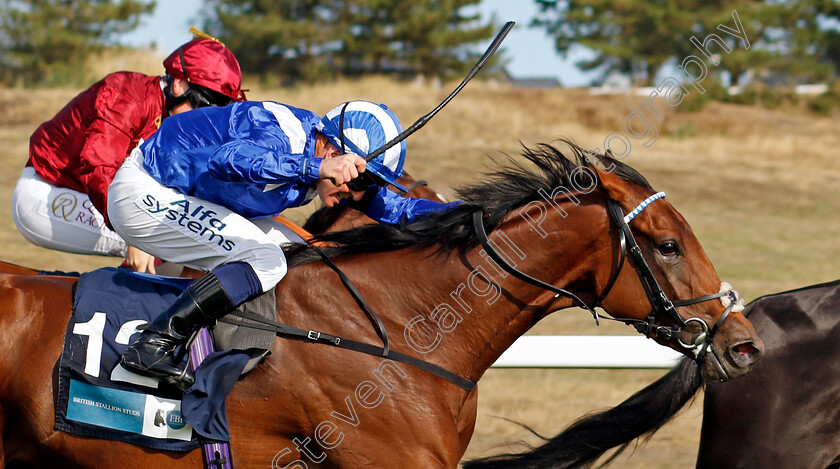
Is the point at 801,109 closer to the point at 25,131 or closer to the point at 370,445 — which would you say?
the point at 25,131

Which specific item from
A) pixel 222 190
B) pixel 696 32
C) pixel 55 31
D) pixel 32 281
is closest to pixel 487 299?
pixel 222 190

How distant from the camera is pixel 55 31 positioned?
24.6 metres

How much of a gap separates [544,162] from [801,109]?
2638 centimetres

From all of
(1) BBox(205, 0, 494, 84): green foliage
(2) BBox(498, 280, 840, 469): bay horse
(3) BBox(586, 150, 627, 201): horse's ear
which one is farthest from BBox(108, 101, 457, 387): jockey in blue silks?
(1) BBox(205, 0, 494, 84): green foliage

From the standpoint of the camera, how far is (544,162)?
10.2 feet

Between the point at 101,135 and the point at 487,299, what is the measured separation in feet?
6.39

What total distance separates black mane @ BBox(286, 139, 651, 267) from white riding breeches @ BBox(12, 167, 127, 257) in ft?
4.73

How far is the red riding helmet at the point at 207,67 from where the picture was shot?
12.8 ft

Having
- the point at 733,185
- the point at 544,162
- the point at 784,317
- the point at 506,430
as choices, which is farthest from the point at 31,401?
the point at 733,185

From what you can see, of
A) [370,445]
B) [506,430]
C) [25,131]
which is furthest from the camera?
[25,131]

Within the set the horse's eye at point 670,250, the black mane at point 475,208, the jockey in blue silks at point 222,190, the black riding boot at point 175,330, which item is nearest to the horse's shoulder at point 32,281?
the jockey in blue silks at point 222,190

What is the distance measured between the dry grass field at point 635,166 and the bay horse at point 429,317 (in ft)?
5.37

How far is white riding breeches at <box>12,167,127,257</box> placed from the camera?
13.4ft

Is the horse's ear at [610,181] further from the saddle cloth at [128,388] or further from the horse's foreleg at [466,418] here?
the saddle cloth at [128,388]
